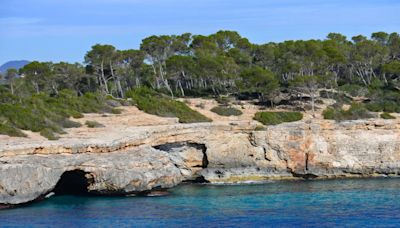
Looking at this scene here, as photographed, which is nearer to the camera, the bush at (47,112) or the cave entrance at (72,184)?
the cave entrance at (72,184)

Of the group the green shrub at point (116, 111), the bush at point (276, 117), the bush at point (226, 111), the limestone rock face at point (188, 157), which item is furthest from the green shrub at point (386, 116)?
the green shrub at point (116, 111)

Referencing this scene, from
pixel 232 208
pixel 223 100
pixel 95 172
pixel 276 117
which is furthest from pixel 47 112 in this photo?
pixel 223 100

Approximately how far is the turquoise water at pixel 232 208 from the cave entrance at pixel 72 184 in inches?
52.9

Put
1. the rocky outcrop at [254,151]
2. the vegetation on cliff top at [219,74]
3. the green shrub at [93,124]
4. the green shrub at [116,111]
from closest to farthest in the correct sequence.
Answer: the rocky outcrop at [254,151] < the green shrub at [93,124] < the green shrub at [116,111] < the vegetation on cliff top at [219,74]

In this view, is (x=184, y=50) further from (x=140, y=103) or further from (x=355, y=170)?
(x=355, y=170)

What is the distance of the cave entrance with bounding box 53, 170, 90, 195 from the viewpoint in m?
→ 34.7

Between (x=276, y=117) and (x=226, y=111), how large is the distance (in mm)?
5429

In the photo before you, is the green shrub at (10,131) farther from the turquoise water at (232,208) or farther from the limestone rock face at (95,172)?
the limestone rock face at (95,172)

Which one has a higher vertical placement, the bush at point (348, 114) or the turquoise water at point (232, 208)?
the bush at point (348, 114)

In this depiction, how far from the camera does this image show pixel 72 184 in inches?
1417

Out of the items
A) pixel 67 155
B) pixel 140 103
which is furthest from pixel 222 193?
pixel 140 103

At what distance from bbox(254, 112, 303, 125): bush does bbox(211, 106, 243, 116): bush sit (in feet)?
9.11

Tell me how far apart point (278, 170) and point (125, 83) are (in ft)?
125

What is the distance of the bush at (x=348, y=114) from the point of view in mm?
45438
